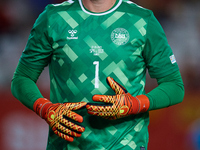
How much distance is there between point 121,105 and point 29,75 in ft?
1.47

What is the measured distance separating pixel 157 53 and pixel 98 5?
1.03ft

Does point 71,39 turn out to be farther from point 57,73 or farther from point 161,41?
point 161,41

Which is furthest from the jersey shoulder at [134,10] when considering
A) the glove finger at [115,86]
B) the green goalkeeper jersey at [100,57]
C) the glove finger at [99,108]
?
the glove finger at [99,108]

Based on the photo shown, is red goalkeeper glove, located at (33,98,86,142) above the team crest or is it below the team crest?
below

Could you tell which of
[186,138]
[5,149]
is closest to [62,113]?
[5,149]

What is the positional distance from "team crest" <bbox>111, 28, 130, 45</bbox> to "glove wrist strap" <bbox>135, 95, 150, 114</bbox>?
23 cm

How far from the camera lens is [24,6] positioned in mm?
6000

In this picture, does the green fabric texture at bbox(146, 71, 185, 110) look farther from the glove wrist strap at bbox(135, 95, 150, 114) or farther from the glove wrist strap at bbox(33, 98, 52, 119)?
the glove wrist strap at bbox(33, 98, 52, 119)

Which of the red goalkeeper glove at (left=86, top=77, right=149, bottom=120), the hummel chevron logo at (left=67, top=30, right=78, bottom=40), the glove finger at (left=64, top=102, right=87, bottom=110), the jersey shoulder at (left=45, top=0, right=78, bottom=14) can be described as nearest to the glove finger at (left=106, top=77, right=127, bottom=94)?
the red goalkeeper glove at (left=86, top=77, right=149, bottom=120)

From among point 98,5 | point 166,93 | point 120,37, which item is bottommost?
point 166,93

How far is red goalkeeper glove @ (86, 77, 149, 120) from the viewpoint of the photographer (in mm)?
1448

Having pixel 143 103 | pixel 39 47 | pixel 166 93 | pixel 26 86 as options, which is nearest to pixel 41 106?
pixel 26 86

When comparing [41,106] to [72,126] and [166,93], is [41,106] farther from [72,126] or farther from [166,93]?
[166,93]

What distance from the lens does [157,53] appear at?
1.62 meters
